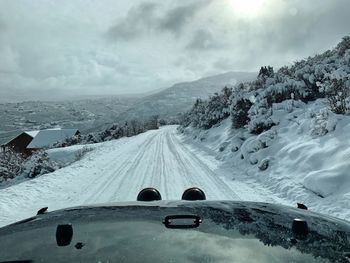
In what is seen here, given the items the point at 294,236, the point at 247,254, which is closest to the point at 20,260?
the point at 247,254

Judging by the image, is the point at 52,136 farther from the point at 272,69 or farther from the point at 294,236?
the point at 294,236

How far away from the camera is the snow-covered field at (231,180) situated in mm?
8602

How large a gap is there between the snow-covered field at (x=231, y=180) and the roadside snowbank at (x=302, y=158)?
2cm

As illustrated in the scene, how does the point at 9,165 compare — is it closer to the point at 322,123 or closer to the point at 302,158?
the point at 302,158

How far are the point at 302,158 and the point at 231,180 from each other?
2122 millimetres

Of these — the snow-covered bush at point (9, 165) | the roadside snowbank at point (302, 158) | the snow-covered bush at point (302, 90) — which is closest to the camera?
the roadside snowbank at point (302, 158)

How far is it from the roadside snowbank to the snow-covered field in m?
0.02

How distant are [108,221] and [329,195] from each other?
22.9 feet

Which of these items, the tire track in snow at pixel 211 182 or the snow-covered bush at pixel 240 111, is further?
the snow-covered bush at pixel 240 111

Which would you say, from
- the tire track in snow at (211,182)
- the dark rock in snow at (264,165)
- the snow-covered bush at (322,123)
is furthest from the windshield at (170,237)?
the snow-covered bush at (322,123)

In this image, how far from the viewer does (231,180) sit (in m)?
11.5

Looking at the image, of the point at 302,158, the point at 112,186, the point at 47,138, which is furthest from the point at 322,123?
the point at 47,138

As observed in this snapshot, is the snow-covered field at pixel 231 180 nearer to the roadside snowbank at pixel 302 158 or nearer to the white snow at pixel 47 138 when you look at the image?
the roadside snowbank at pixel 302 158

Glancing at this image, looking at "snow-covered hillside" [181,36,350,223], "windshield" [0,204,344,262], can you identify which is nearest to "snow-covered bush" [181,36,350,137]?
"snow-covered hillside" [181,36,350,223]
